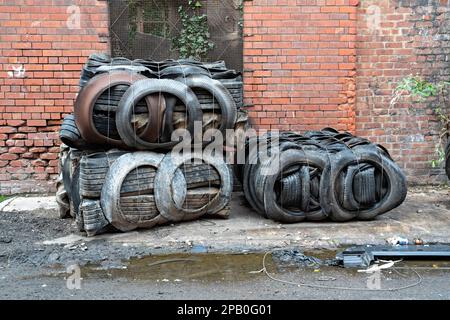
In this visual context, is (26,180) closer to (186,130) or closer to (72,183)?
(72,183)

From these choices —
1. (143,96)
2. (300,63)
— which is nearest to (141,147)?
(143,96)

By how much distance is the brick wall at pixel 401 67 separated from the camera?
21.3 feet

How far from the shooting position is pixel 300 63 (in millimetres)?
6367

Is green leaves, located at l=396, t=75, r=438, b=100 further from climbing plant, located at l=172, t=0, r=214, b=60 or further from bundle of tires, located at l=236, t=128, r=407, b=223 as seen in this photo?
climbing plant, located at l=172, t=0, r=214, b=60

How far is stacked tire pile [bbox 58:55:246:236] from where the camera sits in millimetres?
4613

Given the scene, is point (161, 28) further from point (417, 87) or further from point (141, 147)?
point (417, 87)

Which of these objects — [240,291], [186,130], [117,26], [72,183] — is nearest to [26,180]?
[72,183]

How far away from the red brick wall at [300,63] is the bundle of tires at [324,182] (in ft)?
4.27

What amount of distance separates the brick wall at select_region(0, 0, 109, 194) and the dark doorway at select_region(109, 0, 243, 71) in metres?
0.22

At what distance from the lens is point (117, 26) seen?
6.36 meters

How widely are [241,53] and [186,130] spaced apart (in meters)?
2.05

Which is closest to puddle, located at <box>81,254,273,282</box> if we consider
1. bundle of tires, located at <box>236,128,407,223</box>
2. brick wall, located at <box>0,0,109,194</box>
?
bundle of tires, located at <box>236,128,407,223</box>

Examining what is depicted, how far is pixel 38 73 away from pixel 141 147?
2340 mm

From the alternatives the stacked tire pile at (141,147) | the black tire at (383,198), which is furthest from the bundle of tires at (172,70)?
the black tire at (383,198)
